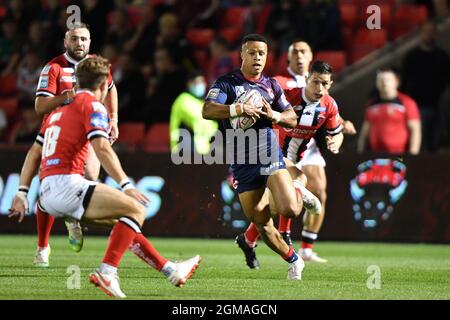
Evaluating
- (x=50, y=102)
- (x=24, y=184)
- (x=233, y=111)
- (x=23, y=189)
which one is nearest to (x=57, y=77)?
(x=50, y=102)

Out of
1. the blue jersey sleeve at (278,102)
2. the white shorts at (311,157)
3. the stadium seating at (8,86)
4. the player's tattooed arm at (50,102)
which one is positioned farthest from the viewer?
the stadium seating at (8,86)

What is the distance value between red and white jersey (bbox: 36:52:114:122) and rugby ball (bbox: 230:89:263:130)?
1369 millimetres

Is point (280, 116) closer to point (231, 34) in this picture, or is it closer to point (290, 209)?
point (290, 209)

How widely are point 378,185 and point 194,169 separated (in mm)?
2446

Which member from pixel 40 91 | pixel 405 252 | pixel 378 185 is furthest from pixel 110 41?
pixel 40 91

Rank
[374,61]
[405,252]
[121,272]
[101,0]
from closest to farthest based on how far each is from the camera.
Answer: [121,272], [405,252], [374,61], [101,0]

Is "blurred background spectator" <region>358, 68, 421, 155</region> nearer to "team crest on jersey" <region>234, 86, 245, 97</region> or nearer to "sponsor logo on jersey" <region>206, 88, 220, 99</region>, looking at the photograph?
"team crest on jersey" <region>234, 86, 245, 97</region>

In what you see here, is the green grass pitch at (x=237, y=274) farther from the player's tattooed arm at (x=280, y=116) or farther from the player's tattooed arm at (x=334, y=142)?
the player's tattooed arm at (x=280, y=116)

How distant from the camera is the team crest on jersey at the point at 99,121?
8.05 meters

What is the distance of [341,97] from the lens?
1694 centimetres

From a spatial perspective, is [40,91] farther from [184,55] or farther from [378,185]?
[184,55]

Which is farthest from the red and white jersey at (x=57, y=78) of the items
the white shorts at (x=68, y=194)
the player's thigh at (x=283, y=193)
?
the white shorts at (x=68, y=194)

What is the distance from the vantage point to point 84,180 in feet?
27.2

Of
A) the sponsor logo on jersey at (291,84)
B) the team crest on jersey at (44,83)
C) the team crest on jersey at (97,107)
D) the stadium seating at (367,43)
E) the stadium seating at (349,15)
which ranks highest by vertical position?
the stadium seating at (349,15)
